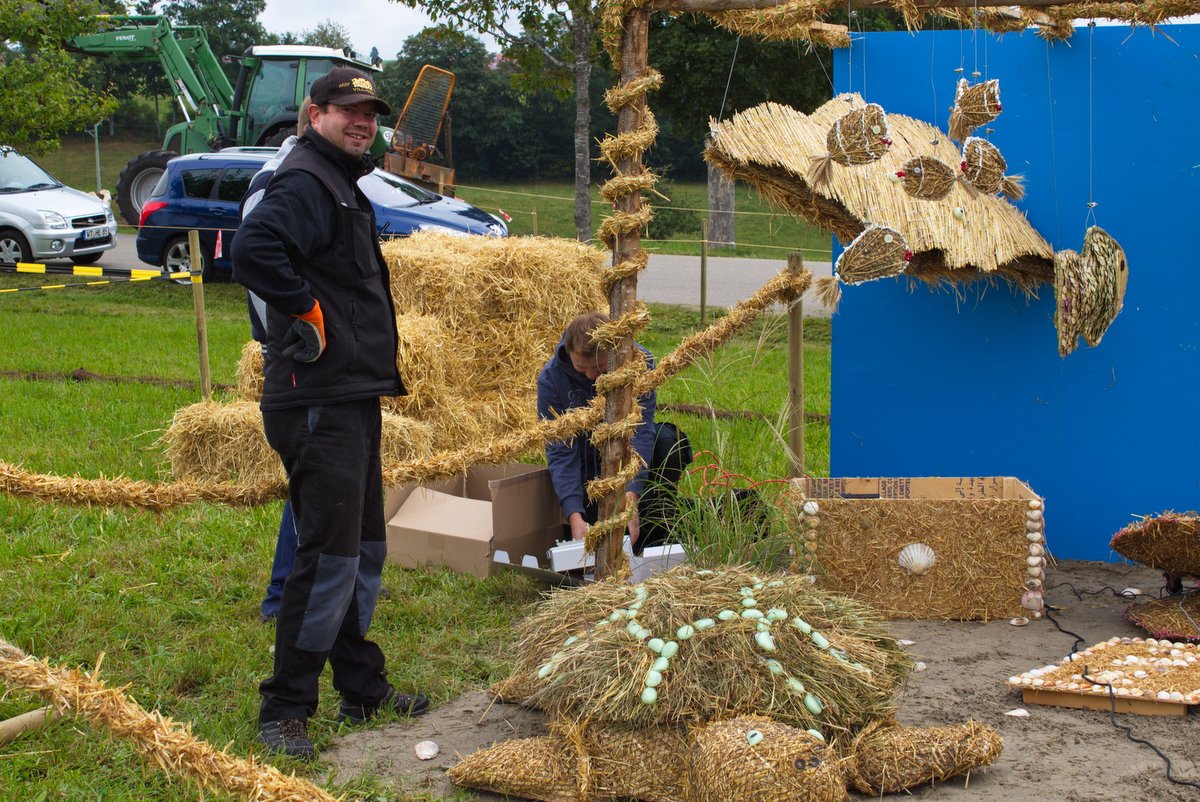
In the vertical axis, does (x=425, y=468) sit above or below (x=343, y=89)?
below

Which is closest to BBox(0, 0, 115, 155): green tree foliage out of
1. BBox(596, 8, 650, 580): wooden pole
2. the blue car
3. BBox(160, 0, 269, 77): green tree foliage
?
the blue car

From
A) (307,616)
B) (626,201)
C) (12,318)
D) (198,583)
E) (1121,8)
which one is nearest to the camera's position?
(307,616)

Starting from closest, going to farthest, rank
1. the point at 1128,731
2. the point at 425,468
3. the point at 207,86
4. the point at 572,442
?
the point at 1128,731, the point at 425,468, the point at 572,442, the point at 207,86

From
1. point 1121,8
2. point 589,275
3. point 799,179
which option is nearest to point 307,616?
point 799,179

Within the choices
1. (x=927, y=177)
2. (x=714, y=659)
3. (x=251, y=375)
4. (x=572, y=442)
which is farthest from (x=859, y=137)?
(x=251, y=375)

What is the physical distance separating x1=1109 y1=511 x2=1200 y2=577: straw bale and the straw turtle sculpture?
1.52 meters

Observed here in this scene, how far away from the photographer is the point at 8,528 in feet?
18.0

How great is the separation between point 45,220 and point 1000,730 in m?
14.1

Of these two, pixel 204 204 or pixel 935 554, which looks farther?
pixel 204 204

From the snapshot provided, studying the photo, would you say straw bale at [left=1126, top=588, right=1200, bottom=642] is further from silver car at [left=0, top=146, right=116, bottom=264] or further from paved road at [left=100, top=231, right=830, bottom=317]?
silver car at [left=0, top=146, right=116, bottom=264]

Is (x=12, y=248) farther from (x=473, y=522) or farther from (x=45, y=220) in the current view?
(x=473, y=522)

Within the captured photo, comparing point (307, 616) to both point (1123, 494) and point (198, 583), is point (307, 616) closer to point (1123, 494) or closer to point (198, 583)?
point (198, 583)

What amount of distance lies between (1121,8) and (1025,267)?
1.06 metres

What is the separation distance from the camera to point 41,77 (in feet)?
38.5
